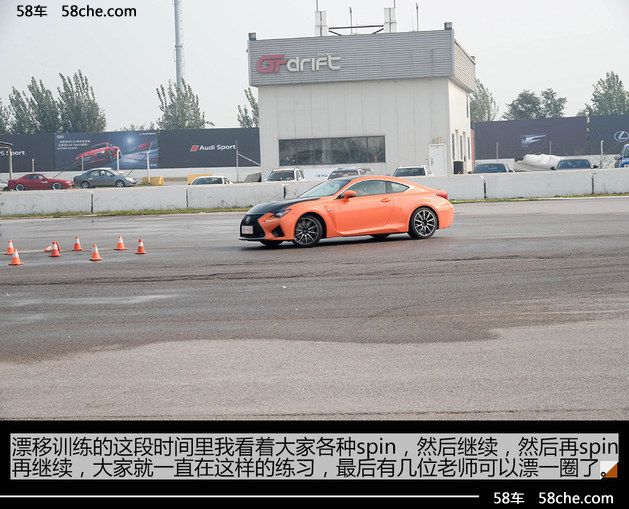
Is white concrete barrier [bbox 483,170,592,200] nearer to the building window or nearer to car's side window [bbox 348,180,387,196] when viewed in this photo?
car's side window [bbox 348,180,387,196]

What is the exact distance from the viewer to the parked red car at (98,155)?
76000mm

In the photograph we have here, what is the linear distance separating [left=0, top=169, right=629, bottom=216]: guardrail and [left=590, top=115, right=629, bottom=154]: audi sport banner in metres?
40.1

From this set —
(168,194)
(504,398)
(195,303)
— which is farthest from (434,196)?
(168,194)

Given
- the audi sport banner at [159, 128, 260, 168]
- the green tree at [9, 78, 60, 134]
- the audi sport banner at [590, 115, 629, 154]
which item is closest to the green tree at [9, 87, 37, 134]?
the green tree at [9, 78, 60, 134]

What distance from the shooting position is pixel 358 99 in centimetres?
5475

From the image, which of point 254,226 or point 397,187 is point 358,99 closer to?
point 397,187

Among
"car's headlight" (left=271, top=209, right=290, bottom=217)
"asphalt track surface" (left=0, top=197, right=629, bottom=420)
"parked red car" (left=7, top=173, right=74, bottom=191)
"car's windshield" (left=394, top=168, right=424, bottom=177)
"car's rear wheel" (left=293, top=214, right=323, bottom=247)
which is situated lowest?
"asphalt track surface" (left=0, top=197, right=629, bottom=420)

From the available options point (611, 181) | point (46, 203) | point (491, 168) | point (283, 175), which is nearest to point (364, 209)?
point (611, 181)

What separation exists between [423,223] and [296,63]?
38025 millimetres

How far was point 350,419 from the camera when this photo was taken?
550 cm

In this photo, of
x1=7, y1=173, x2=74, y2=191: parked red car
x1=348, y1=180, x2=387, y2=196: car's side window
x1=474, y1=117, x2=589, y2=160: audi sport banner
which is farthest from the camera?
x1=474, y1=117, x2=589, y2=160: audi sport banner

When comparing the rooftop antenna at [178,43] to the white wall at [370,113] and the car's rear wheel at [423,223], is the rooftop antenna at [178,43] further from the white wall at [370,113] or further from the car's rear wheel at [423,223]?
the car's rear wheel at [423,223]

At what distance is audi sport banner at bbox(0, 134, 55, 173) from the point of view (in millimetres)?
76250

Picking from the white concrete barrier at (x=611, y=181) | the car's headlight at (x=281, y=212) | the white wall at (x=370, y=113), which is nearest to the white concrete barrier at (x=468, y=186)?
the white concrete barrier at (x=611, y=181)
